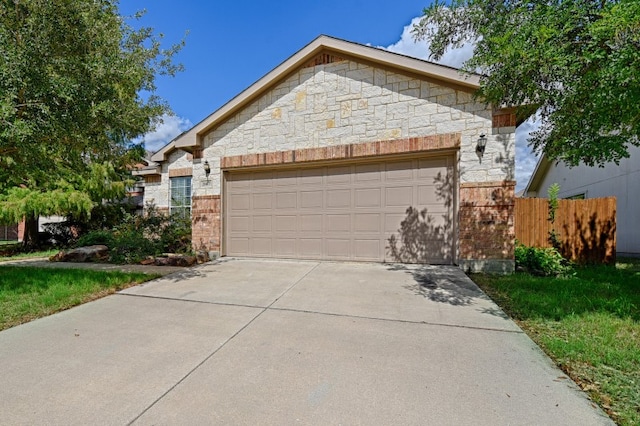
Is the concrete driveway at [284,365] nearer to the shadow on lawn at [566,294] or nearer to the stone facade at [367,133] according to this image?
the shadow on lawn at [566,294]

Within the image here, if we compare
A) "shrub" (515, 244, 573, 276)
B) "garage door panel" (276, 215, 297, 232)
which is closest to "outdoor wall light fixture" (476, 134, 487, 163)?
"shrub" (515, 244, 573, 276)

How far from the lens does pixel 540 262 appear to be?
6.30m

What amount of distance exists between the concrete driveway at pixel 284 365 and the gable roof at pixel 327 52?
462 centimetres

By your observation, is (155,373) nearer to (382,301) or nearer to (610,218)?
(382,301)

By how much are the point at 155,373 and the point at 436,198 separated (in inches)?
246

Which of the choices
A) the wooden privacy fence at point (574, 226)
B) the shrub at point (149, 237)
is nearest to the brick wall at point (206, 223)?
the shrub at point (149, 237)

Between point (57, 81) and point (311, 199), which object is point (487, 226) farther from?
point (57, 81)

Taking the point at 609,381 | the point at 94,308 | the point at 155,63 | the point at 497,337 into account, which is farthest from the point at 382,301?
the point at 155,63

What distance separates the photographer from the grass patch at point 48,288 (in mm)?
3998

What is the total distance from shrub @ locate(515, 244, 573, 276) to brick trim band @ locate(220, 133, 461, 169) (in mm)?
2884

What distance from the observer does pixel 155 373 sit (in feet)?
8.14

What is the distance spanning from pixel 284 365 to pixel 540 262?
6.31 m

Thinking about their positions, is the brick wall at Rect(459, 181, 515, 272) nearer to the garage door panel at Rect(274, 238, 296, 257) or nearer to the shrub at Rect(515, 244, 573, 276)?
the shrub at Rect(515, 244, 573, 276)

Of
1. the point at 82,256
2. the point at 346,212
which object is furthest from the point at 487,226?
the point at 82,256
